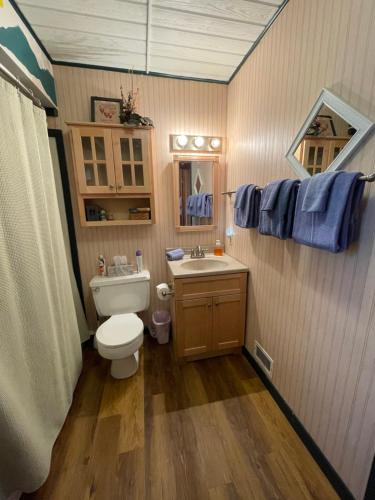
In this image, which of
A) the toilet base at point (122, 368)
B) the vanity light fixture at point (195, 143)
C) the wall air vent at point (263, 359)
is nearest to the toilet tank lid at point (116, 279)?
the toilet base at point (122, 368)

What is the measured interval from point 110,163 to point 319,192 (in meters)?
1.57

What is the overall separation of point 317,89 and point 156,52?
4.18 feet

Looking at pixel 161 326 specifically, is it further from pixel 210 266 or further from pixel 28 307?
pixel 28 307

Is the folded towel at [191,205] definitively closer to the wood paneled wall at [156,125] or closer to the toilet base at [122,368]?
the wood paneled wall at [156,125]

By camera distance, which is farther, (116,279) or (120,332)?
(116,279)

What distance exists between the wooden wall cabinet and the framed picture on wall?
169 millimetres

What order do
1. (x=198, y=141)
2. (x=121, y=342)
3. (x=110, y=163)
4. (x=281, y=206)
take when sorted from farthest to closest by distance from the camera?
1. (x=198, y=141)
2. (x=110, y=163)
3. (x=121, y=342)
4. (x=281, y=206)

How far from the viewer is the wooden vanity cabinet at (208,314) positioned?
5.70ft

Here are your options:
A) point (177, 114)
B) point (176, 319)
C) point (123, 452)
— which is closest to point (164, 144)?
point (177, 114)

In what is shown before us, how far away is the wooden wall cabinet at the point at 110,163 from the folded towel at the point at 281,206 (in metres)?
1.07

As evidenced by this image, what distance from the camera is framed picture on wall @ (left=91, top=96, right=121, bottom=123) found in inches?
71.3

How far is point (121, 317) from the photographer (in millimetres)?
1886

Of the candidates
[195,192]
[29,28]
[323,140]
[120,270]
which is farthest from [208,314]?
[29,28]

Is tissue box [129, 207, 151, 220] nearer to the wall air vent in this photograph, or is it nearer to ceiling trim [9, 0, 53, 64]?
ceiling trim [9, 0, 53, 64]
